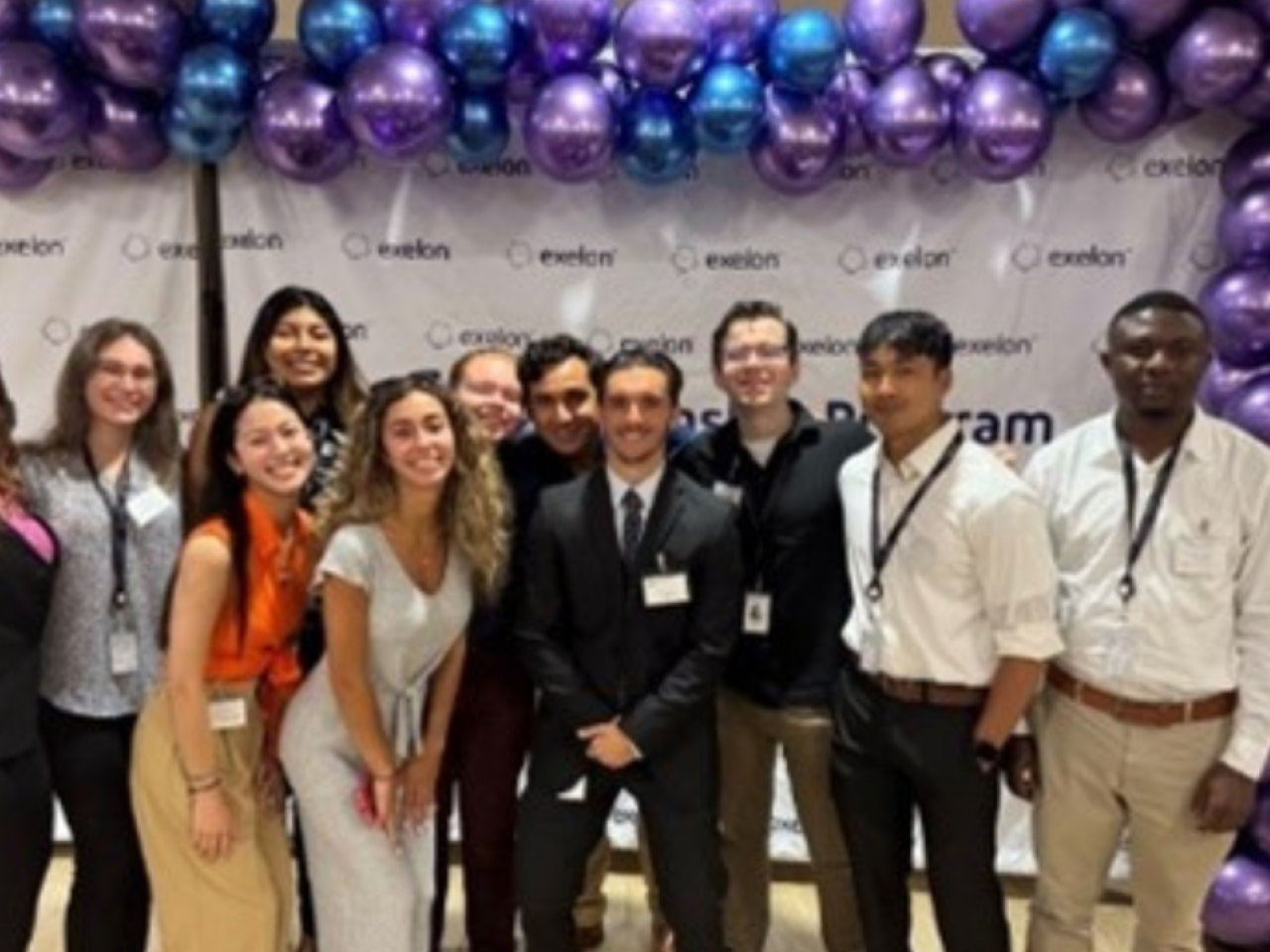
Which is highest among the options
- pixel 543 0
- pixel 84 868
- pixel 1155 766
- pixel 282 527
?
pixel 543 0

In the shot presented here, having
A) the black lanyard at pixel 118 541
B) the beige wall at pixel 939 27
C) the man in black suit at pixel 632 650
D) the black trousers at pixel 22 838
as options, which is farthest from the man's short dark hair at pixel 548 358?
the beige wall at pixel 939 27

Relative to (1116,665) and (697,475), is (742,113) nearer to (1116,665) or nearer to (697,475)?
(697,475)

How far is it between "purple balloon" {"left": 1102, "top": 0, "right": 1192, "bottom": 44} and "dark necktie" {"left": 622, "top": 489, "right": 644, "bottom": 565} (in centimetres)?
167

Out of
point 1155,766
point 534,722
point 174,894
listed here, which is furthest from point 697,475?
point 174,894

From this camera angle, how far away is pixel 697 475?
2805 mm

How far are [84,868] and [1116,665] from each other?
2.05m

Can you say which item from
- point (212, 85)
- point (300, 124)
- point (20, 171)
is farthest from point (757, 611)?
point (20, 171)

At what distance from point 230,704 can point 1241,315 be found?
242 centimetres

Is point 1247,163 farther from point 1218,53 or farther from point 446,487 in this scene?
point 446,487

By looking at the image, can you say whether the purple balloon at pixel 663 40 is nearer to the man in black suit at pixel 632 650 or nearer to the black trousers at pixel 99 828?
the man in black suit at pixel 632 650

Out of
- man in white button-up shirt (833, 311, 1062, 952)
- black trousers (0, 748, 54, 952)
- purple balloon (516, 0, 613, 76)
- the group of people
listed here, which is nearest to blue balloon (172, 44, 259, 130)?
purple balloon (516, 0, 613, 76)

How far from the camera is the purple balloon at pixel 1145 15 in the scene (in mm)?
2994

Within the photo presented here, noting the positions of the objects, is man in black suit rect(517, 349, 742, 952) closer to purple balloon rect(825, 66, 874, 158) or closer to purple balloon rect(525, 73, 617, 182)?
purple balloon rect(525, 73, 617, 182)

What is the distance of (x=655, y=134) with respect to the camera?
10.2 feet
